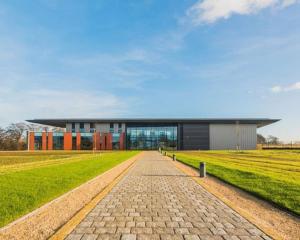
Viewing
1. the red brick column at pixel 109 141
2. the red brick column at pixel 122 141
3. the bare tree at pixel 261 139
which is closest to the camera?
the red brick column at pixel 109 141

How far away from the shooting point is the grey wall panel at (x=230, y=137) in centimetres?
8862

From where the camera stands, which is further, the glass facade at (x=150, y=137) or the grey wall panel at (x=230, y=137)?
the glass facade at (x=150, y=137)

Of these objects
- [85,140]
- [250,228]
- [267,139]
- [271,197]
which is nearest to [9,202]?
[250,228]

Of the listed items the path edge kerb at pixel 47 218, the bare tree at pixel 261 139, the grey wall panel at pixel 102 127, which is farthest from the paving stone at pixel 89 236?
the bare tree at pixel 261 139

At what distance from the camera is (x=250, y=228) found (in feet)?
19.0

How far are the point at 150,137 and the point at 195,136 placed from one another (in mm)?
13819

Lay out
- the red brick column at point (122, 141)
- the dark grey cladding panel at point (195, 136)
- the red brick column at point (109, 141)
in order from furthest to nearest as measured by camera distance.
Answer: the red brick column at point (122, 141), the red brick column at point (109, 141), the dark grey cladding panel at point (195, 136)

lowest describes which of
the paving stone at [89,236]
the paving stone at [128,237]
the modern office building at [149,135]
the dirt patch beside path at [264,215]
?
the dirt patch beside path at [264,215]

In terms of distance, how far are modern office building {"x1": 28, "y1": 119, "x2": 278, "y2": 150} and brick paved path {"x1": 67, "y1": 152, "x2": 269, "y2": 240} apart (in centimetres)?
7822

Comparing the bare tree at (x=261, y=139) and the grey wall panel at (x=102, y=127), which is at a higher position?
the grey wall panel at (x=102, y=127)

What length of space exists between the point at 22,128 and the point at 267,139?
10663 cm

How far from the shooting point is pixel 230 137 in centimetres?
8881

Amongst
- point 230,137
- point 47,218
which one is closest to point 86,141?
point 230,137

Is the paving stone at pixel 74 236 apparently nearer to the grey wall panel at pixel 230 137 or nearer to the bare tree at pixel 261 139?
the grey wall panel at pixel 230 137
